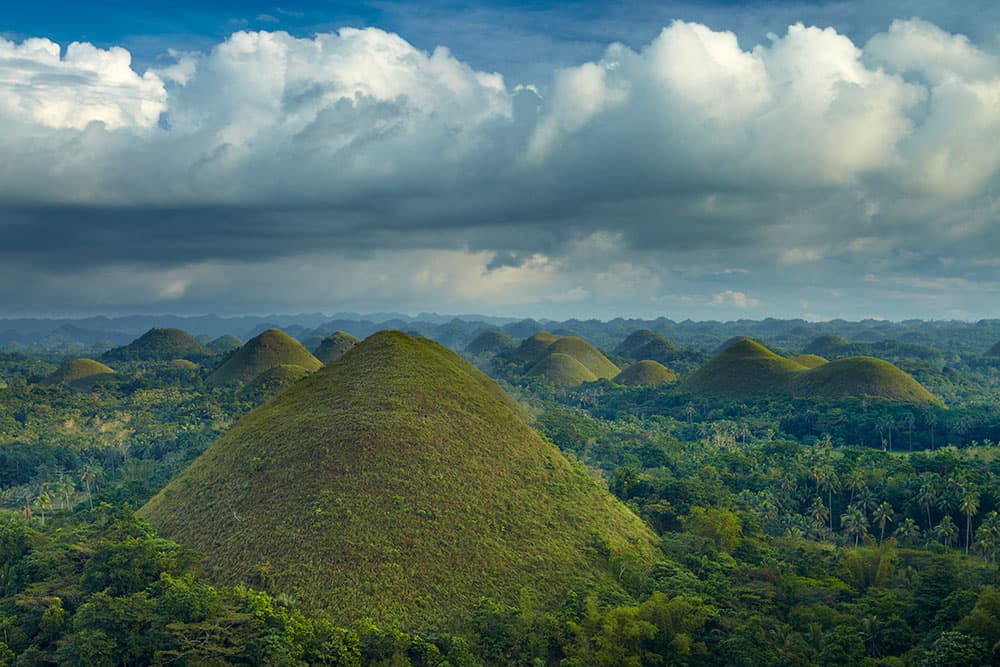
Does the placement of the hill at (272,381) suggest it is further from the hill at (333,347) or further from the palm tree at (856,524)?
the palm tree at (856,524)

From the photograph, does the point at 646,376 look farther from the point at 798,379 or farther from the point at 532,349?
the point at 532,349

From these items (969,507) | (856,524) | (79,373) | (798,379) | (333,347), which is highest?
(333,347)

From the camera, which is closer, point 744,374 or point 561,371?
point 744,374

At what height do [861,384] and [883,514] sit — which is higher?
[861,384]

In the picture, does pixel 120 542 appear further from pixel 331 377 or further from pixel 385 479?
pixel 331 377

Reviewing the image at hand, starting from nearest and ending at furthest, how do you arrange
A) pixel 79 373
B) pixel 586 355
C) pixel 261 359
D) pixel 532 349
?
1. pixel 261 359
2. pixel 79 373
3. pixel 586 355
4. pixel 532 349

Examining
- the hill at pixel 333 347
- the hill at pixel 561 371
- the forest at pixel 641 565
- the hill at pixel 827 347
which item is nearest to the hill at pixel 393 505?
the forest at pixel 641 565

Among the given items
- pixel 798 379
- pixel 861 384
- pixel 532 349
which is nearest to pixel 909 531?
pixel 861 384
